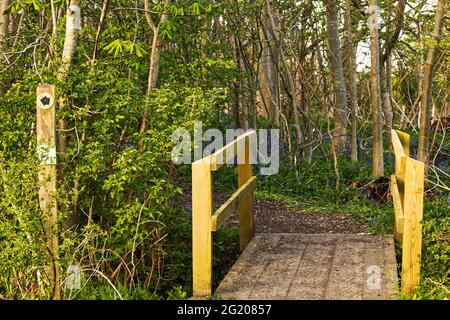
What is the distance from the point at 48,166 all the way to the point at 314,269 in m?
2.30

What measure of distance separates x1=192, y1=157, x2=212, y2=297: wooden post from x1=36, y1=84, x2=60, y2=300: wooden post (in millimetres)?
1001

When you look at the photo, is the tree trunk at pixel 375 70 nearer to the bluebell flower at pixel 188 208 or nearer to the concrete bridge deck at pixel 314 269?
the bluebell flower at pixel 188 208

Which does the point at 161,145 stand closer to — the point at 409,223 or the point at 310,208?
the point at 409,223

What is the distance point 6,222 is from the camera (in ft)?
21.9

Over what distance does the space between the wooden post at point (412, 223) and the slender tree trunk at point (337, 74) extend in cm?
675

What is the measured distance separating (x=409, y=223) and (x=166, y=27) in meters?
2.64

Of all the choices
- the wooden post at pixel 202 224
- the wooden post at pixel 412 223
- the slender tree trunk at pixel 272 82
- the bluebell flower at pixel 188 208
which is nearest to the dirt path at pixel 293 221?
the bluebell flower at pixel 188 208

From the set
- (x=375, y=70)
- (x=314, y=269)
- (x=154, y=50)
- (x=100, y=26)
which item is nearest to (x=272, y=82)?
(x=375, y=70)

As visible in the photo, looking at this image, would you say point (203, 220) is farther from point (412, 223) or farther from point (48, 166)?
point (412, 223)

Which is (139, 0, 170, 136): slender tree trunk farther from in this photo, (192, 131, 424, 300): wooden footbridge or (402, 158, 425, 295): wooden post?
(402, 158, 425, 295): wooden post

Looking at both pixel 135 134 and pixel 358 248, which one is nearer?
pixel 135 134

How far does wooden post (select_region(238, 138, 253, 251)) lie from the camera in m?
8.39

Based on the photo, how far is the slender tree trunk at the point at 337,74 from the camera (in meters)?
13.1
